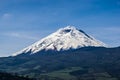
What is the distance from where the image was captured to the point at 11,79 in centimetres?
19525

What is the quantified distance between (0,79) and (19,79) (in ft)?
47.1

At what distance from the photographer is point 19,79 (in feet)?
646

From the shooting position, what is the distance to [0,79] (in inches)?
7328

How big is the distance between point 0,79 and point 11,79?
409 inches

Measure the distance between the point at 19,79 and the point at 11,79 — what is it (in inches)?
190
